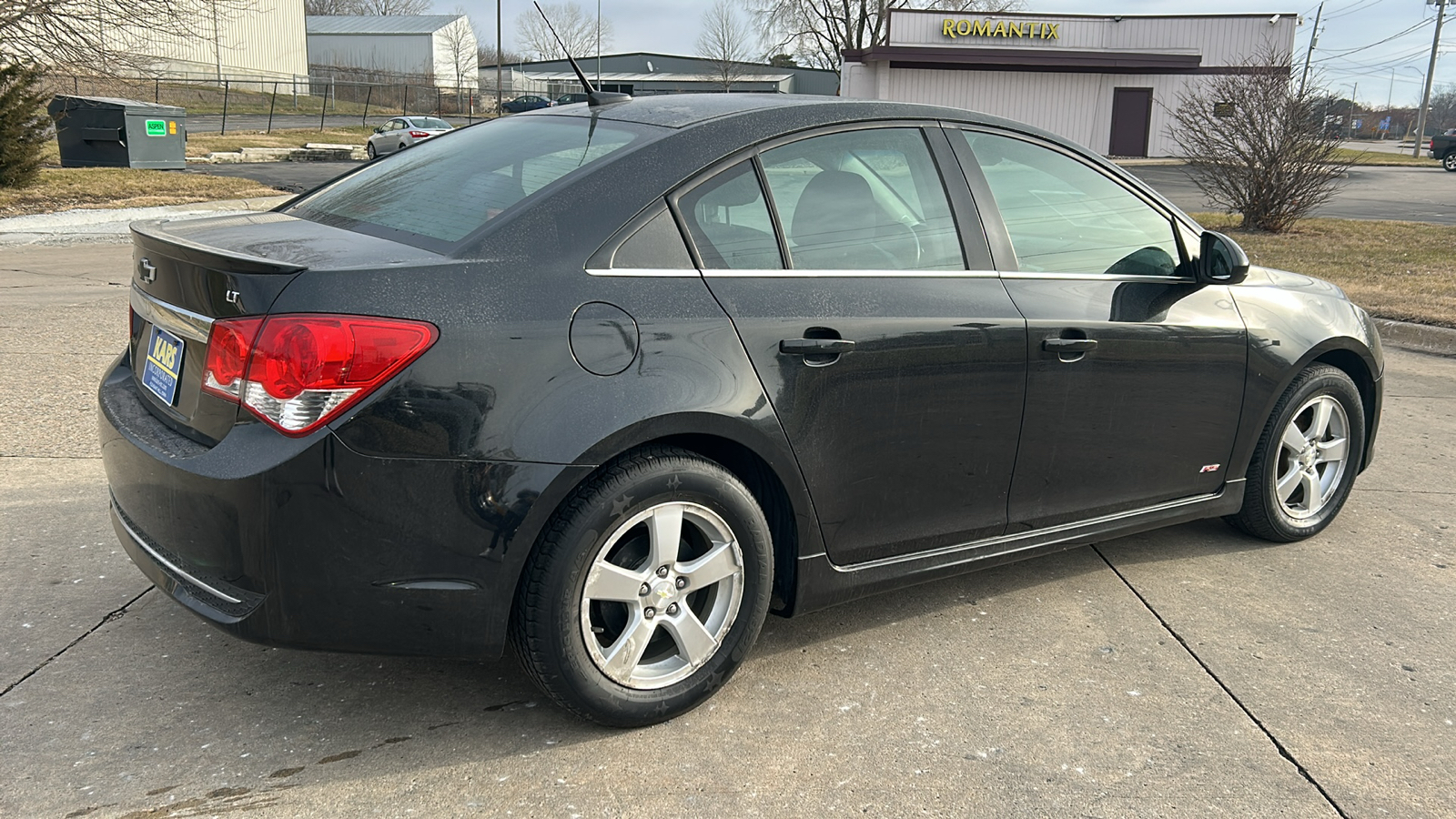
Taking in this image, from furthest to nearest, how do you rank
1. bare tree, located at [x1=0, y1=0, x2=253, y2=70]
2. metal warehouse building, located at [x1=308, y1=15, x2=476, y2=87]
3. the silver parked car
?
metal warehouse building, located at [x1=308, y1=15, x2=476, y2=87]
the silver parked car
bare tree, located at [x1=0, y1=0, x2=253, y2=70]

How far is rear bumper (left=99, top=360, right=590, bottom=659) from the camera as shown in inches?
97.8

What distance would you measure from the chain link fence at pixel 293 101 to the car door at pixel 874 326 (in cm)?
3570

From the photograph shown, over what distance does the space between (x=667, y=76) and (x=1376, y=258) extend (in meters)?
68.5

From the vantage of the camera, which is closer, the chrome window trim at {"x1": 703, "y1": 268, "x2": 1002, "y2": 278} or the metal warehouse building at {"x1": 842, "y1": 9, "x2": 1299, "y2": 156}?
the chrome window trim at {"x1": 703, "y1": 268, "x2": 1002, "y2": 278}

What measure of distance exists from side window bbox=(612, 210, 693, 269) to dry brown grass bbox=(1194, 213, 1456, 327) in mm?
8309

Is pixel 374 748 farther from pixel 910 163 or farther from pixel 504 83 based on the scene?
pixel 504 83

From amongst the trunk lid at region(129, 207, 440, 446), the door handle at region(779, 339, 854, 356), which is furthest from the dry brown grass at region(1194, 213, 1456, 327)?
the trunk lid at region(129, 207, 440, 446)

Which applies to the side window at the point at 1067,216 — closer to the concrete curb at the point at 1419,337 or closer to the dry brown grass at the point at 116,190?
the concrete curb at the point at 1419,337

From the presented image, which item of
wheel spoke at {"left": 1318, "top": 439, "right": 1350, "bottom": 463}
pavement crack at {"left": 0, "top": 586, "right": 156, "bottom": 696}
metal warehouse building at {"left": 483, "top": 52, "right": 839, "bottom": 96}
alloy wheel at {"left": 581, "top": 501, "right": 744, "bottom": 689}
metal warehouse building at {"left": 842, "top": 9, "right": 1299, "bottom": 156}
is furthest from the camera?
metal warehouse building at {"left": 483, "top": 52, "right": 839, "bottom": 96}

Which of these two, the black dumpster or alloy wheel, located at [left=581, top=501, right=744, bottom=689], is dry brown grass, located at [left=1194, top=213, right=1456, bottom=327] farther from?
the black dumpster

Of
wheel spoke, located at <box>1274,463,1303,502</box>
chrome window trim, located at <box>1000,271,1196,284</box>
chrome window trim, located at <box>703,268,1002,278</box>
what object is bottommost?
wheel spoke, located at <box>1274,463,1303,502</box>

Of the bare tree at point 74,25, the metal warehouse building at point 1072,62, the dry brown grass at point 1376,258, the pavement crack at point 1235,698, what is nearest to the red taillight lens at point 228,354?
the pavement crack at point 1235,698

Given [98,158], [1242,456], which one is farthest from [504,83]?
[1242,456]

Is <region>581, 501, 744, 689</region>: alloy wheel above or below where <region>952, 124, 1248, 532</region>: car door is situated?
below
